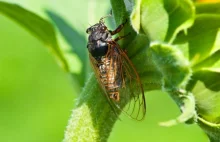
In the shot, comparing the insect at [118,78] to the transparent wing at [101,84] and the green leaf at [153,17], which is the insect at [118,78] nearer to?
the transparent wing at [101,84]

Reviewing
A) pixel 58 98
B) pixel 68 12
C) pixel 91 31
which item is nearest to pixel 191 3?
pixel 91 31

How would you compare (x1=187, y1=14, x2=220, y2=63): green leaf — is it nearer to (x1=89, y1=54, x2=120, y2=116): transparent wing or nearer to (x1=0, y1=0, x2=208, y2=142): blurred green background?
(x1=89, y1=54, x2=120, y2=116): transparent wing

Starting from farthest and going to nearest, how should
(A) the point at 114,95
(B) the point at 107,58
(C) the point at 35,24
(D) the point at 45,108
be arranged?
1. (D) the point at 45,108
2. (C) the point at 35,24
3. (B) the point at 107,58
4. (A) the point at 114,95

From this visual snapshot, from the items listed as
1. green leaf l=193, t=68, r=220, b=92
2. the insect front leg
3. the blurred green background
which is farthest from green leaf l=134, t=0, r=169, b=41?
the blurred green background

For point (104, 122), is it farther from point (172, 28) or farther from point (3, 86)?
point (3, 86)

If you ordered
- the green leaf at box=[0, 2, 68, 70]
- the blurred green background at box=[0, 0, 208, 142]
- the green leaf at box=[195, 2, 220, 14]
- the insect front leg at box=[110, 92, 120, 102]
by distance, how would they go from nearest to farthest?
the green leaf at box=[195, 2, 220, 14] < the insect front leg at box=[110, 92, 120, 102] < the green leaf at box=[0, 2, 68, 70] < the blurred green background at box=[0, 0, 208, 142]

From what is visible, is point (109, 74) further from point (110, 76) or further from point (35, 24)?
point (35, 24)

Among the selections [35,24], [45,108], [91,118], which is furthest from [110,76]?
[45,108]

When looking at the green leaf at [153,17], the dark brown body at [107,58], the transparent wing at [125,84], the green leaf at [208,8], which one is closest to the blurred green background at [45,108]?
the dark brown body at [107,58]
